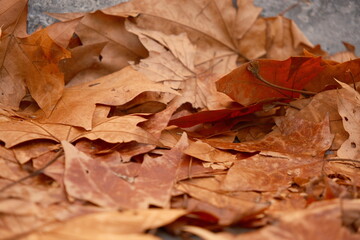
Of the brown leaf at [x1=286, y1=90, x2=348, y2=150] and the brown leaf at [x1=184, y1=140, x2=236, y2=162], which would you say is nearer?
the brown leaf at [x1=184, y1=140, x2=236, y2=162]

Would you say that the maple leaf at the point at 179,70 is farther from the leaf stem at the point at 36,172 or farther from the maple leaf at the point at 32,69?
the leaf stem at the point at 36,172

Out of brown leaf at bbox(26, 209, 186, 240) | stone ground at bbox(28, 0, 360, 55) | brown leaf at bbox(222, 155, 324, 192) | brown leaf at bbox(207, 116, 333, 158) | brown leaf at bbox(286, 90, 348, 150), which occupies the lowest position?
A: brown leaf at bbox(222, 155, 324, 192)

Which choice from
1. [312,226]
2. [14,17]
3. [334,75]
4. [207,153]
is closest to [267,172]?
[207,153]

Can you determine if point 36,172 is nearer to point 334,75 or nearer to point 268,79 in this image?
point 268,79

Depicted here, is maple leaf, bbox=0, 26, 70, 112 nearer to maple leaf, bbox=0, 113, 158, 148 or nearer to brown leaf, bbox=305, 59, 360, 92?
maple leaf, bbox=0, 113, 158, 148

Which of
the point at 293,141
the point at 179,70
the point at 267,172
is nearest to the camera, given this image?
the point at 267,172

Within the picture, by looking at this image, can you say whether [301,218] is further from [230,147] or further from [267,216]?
[230,147]

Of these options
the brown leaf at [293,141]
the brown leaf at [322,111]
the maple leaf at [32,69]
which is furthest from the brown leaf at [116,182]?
the brown leaf at [322,111]

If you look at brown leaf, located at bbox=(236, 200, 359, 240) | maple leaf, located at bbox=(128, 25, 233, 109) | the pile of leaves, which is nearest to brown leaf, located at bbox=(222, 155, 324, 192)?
the pile of leaves

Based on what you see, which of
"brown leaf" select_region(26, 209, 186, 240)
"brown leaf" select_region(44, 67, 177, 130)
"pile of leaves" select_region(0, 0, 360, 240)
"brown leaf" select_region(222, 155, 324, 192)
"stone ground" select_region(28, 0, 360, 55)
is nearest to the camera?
"brown leaf" select_region(26, 209, 186, 240)

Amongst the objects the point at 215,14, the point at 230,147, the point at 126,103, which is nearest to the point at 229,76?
the point at 230,147
